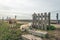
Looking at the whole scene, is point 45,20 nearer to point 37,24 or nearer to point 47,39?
point 37,24

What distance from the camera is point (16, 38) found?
11.2 m

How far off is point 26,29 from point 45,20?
1.69 meters

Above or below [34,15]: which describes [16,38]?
below

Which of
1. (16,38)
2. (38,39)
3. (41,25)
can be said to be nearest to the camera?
(38,39)

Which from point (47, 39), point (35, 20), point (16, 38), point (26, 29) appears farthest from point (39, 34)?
point (35, 20)

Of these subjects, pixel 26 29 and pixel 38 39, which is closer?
pixel 38 39

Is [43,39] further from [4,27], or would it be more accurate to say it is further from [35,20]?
[35,20]

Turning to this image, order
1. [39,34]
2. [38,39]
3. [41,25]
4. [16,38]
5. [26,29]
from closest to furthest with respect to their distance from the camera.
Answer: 1. [38,39]
2. [39,34]
3. [16,38]
4. [26,29]
5. [41,25]

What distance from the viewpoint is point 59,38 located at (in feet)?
31.2

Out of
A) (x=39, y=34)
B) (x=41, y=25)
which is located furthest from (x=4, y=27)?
(x=39, y=34)

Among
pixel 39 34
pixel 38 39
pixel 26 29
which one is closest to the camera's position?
pixel 38 39

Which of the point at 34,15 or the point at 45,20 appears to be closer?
the point at 45,20

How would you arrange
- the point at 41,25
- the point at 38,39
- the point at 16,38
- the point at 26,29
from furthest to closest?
the point at 41,25 → the point at 26,29 → the point at 16,38 → the point at 38,39

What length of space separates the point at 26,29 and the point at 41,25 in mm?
1572
